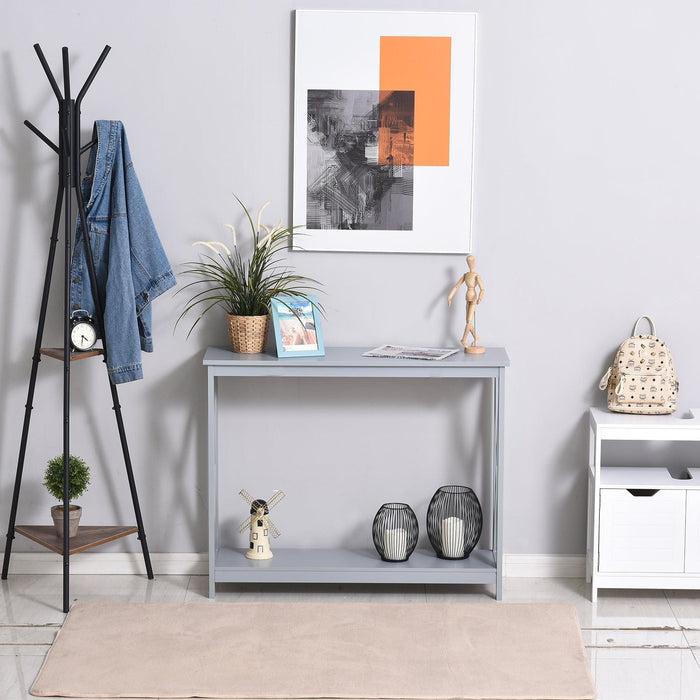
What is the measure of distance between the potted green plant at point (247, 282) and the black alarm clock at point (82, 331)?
0.34 m

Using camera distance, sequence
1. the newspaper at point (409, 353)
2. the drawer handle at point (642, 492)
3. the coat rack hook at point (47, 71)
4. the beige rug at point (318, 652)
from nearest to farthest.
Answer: the beige rug at point (318, 652)
the coat rack hook at point (47, 71)
the newspaper at point (409, 353)
the drawer handle at point (642, 492)

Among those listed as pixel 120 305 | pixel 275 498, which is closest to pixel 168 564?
pixel 275 498

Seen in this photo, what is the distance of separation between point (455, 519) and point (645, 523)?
0.64m

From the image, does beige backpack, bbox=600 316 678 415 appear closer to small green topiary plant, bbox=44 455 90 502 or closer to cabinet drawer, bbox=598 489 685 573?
cabinet drawer, bbox=598 489 685 573

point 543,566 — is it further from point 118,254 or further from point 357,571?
point 118,254

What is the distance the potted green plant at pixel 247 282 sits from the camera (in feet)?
10.8

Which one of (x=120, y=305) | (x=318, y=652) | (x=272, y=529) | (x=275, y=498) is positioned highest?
(x=120, y=305)

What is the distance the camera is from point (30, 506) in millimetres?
3549

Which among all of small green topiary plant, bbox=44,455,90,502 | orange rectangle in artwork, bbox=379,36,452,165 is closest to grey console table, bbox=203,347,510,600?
small green topiary plant, bbox=44,455,90,502

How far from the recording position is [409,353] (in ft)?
10.7

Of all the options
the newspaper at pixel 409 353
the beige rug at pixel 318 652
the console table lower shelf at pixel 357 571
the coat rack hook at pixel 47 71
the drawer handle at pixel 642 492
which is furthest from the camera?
the drawer handle at pixel 642 492

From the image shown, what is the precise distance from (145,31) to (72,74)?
0.96 ft

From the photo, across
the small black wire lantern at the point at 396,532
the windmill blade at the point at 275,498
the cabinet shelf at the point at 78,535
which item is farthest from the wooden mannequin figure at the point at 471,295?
the cabinet shelf at the point at 78,535

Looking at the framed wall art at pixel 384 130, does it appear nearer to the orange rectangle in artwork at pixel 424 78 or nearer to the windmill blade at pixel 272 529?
the orange rectangle in artwork at pixel 424 78
